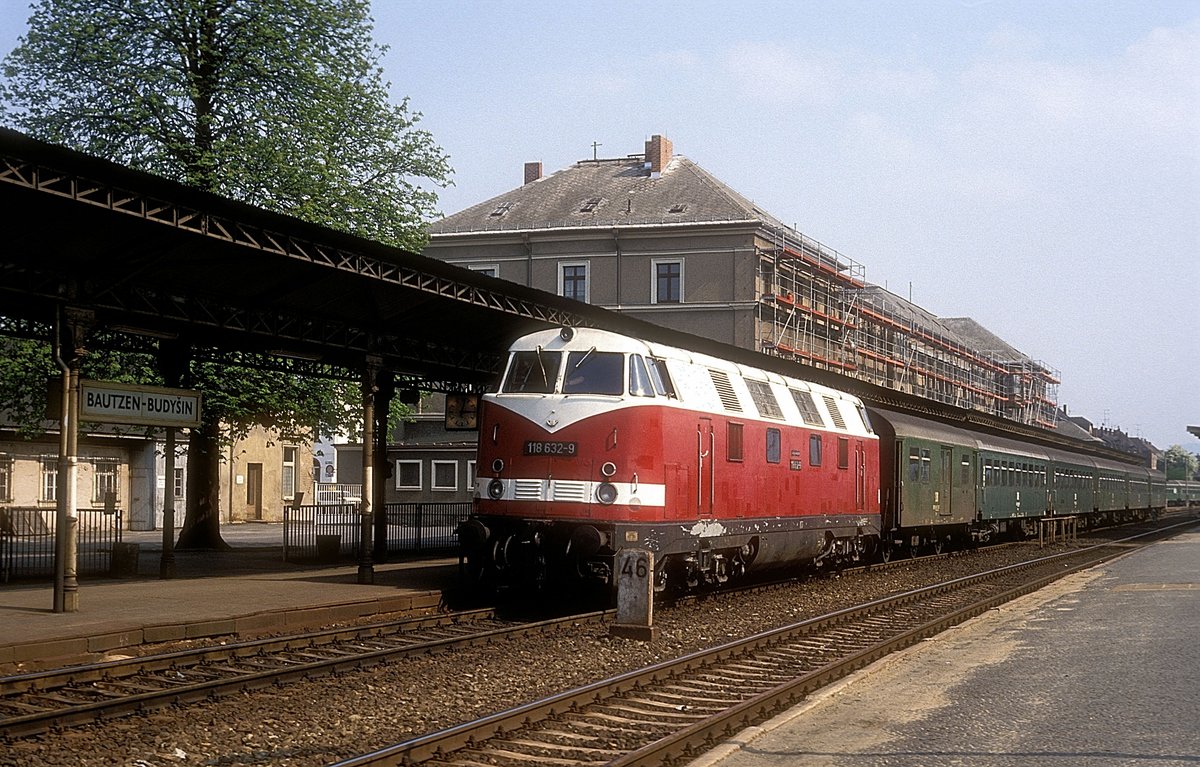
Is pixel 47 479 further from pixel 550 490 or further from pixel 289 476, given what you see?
pixel 550 490

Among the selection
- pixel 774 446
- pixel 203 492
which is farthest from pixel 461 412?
pixel 203 492

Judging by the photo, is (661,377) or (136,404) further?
(661,377)

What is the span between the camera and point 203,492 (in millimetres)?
30281

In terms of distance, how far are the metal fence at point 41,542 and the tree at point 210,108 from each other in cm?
668

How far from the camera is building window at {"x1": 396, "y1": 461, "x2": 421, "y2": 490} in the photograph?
5953 cm

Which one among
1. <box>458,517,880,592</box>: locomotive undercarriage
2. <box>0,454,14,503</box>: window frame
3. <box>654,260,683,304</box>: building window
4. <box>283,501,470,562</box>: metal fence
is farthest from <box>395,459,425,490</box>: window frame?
<box>458,517,880,592</box>: locomotive undercarriage

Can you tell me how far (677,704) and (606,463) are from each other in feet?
17.1

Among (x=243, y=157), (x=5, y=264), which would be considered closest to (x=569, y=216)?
(x=243, y=157)

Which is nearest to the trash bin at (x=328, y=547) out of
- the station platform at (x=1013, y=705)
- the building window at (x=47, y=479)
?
the station platform at (x=1013, y=705)

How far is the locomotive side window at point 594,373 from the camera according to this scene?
16.2 m

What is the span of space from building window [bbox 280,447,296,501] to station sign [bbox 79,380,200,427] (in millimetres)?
38911

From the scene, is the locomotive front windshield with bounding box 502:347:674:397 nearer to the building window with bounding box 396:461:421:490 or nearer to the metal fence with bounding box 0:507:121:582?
the metal fence with bounding box 0:507:121:582

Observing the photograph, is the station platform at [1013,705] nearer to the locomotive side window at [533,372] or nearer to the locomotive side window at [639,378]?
the locomotive side window at [639,378]

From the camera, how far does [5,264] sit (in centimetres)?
1597
